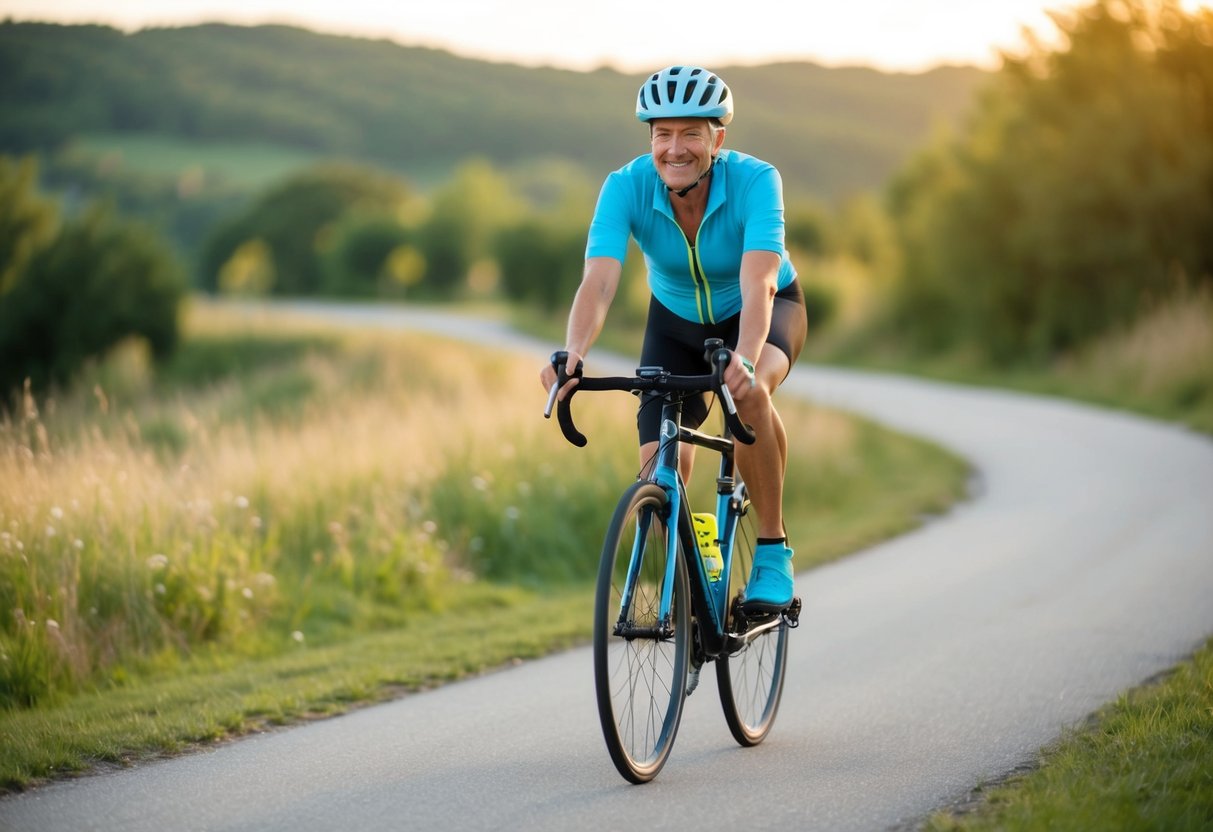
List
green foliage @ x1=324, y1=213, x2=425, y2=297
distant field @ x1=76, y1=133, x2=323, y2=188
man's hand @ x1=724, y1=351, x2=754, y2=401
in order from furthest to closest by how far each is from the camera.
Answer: distant field @ x1=76, y1=133, x2=323, y2=188 < green foliage @ x1=324, y1=213, x2=425, y2=297 < man's hand @ x1=724, y1=351, x2=754, y2=401

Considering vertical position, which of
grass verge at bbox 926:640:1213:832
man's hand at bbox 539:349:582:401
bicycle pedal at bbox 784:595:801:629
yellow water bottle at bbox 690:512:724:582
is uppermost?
man's hand at bbox 539:349:582:401

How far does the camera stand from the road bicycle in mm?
4465

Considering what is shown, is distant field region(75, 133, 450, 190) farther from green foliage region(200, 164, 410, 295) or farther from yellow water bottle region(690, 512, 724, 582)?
yellow water bottle region(690, 512, 724, 582)

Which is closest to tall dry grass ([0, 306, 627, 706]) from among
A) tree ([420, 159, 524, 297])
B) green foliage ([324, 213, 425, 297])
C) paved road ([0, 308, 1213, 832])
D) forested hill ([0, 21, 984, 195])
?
paved road ([0, 308, 1213, 832])

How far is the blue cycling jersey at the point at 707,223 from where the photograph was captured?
16.4 ft

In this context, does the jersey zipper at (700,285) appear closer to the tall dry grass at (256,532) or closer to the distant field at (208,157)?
the tall dry grass at (256,532)

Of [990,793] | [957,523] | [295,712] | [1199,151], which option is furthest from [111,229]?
[990,793]

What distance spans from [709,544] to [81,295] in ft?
97.6

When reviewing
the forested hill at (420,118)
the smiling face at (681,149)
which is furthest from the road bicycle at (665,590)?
the forested hill at (420,118)

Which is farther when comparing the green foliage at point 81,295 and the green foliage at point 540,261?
the green foliage at point 540,261

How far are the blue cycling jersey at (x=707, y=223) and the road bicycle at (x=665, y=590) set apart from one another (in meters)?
0.56

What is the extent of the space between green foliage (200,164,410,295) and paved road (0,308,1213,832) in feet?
297

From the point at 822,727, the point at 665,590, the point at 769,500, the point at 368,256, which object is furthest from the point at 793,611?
the point at 368,256

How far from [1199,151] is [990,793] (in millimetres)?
22703
